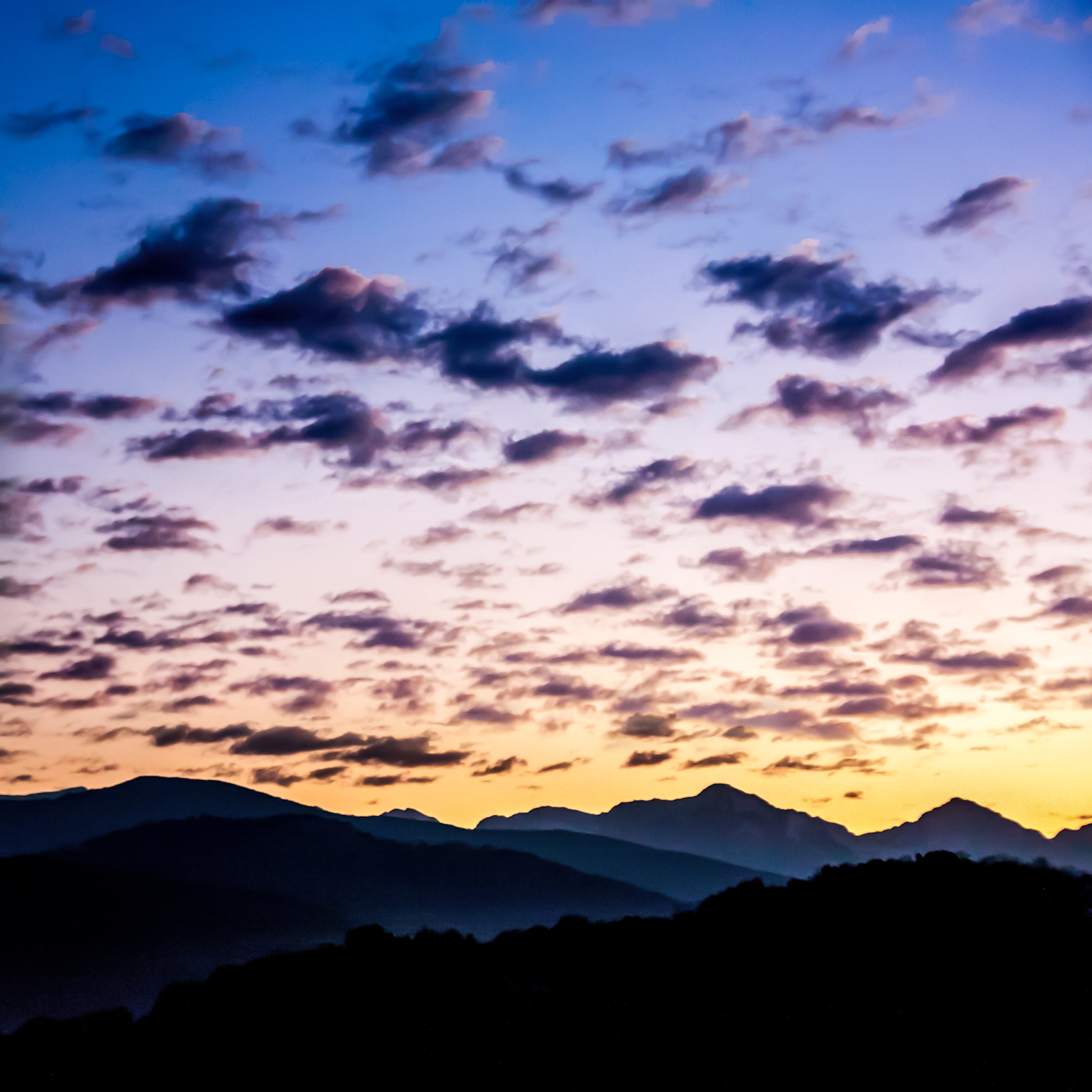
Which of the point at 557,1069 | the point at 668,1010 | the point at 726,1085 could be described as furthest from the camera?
the point at 668,1010

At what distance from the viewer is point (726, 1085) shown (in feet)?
160

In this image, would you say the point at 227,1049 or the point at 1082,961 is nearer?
the point at 1082,961

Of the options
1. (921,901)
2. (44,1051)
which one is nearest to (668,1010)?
(921,901)

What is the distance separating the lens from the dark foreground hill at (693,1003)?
49.8 metres

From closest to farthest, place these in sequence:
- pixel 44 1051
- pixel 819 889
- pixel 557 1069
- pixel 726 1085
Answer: pixel 726 1085 < pixel 557 1069 < pixel 44 1051 < pixel 819 889

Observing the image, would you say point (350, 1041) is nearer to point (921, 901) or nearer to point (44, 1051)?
point (44, 1051)

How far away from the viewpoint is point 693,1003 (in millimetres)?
58500

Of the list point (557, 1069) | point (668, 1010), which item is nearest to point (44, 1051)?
point (557, 1069)

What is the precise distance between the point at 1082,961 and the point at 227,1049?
4507cm

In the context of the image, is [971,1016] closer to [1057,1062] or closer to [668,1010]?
[1057,1062]

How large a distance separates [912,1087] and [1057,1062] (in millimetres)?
5969

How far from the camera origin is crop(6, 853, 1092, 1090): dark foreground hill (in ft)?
163

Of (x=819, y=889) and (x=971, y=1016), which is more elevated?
(x=819, y=889)

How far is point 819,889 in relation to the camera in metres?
74.9
